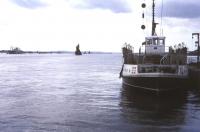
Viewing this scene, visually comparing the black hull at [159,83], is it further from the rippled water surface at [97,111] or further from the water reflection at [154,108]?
the rippled water surface at [97,111]

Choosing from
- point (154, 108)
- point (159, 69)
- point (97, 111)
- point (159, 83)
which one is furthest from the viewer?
point (159, 69)

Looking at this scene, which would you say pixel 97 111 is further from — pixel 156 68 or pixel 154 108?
pixel 156 68

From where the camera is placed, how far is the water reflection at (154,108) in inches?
1056

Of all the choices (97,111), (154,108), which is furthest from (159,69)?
(97,111)

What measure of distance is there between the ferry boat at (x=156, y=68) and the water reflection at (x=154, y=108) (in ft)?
3.48

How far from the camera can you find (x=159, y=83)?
3853 centimetres

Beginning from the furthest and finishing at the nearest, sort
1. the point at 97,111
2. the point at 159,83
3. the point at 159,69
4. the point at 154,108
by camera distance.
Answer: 1. the point at 159,69
2. the point at 159,83
3. the point at 154,108
4. the point at 97,111

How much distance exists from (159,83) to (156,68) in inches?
75.3

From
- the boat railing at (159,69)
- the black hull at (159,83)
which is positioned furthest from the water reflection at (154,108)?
the boat railing at (159,69)

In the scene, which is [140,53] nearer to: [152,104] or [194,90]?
[194,90]

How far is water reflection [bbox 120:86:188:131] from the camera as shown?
88.0 feet

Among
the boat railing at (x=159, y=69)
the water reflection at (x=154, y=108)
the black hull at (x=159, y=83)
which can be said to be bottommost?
the water reflection at (x=154, y=108)

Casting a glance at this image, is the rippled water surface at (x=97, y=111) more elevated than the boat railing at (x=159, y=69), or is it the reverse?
the boat railing at (x=159, y=69)

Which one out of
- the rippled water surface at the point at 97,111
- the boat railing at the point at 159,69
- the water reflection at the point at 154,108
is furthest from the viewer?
the boat railing at the point at 159,69
